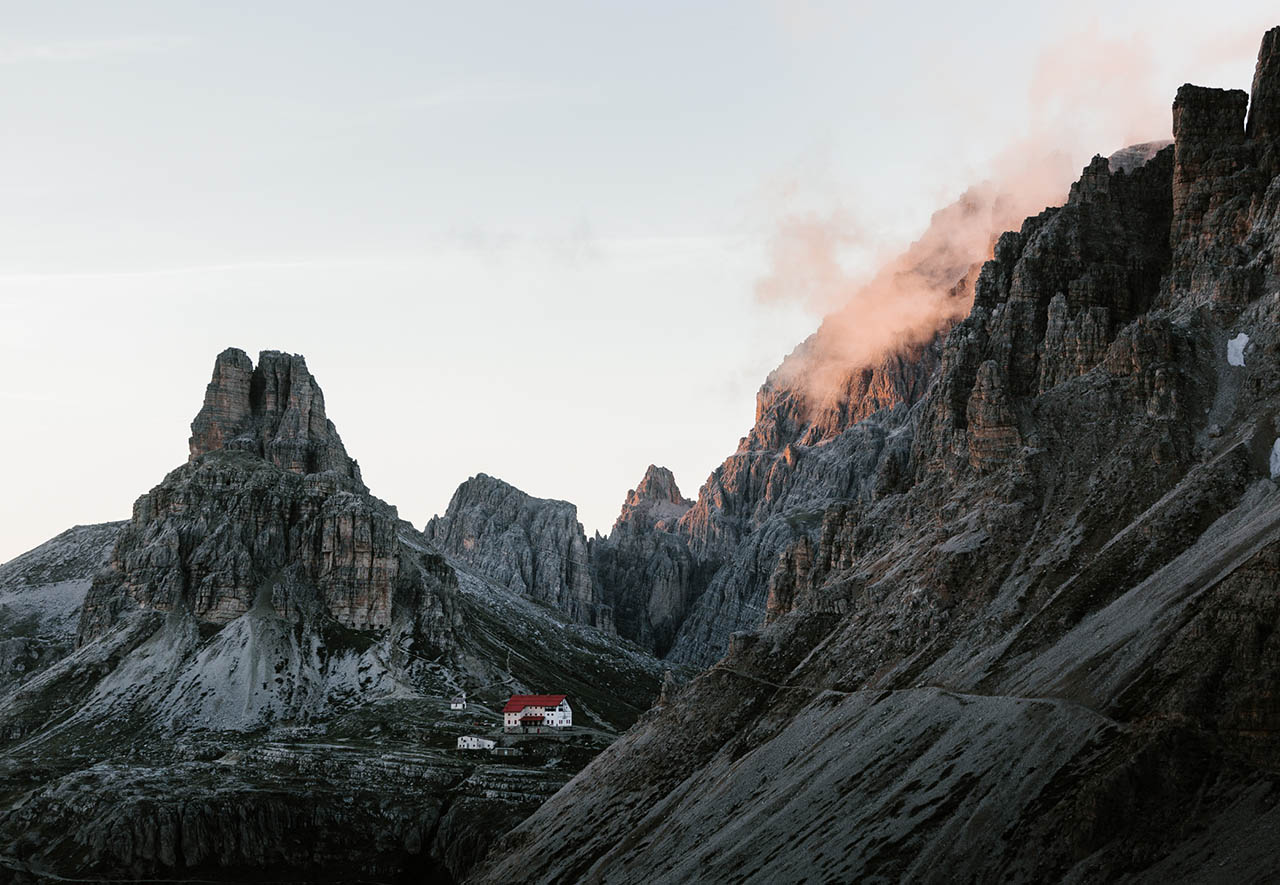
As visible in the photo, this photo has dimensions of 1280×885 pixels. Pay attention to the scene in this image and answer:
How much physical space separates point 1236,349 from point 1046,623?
4495cm

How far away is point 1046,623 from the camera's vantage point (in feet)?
380

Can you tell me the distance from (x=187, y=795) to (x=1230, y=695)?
154912mm

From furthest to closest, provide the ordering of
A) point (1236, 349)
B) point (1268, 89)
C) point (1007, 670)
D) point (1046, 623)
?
point (1268, 89) → point (1236, 349) → point (1046, 623) → point (1007, 670)

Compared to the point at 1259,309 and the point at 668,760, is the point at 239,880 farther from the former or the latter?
the point at 1259,309

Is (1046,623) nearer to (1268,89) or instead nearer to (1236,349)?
(1236,349)

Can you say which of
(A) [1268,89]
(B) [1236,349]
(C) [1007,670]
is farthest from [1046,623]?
(A) [1268,89]

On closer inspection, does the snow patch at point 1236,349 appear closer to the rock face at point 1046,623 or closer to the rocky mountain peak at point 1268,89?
the rock face at point 1046,623

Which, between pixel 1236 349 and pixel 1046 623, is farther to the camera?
pixel 1236 349

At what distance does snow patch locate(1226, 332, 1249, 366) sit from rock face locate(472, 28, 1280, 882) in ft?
2.71

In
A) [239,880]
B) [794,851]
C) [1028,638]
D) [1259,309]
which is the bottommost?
[794,851]

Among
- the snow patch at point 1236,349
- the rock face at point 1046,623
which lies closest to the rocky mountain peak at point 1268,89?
the rock face at point 1046,623

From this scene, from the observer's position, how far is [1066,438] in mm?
148250

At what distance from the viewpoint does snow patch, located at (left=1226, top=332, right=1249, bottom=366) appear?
137375mm

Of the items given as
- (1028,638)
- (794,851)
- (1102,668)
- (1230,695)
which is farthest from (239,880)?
(1230,695)
